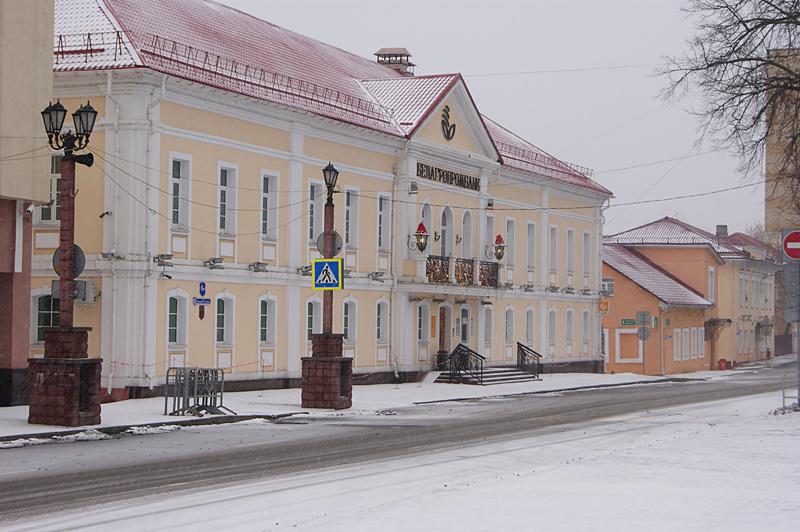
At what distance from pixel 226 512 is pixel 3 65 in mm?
15498

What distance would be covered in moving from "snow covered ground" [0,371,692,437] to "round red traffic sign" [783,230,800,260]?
9.26 m

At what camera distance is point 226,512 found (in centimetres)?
1163

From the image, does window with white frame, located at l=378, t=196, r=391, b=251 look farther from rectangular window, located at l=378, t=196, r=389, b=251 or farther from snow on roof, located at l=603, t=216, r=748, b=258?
snow on roof, located at l=603, t=216, r=748, b=258

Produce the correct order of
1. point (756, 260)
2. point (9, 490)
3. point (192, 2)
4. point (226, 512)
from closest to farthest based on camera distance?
point (226, 512), point (9, 490), point (192, 2), point (756, 260)

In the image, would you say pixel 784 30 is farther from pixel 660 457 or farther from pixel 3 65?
pixel 3 65

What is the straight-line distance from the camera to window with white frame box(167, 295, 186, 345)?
30891 millimetres

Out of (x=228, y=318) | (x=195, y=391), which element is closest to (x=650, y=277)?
(x=228, y=318)

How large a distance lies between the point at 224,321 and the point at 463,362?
13.0 meters

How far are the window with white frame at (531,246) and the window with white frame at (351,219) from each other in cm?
1420

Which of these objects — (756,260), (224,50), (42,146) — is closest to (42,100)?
(42,146)

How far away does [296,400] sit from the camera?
1193 inches

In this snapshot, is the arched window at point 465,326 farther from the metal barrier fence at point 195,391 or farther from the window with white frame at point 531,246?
the metal barrier fence at point 195,391

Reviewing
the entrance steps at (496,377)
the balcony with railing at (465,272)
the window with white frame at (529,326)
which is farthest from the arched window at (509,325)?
the balcony with railing at (465,272)

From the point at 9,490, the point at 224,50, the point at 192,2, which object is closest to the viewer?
the point at 9,490
